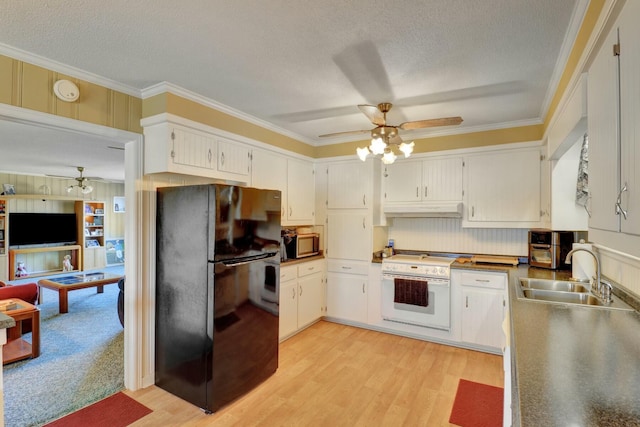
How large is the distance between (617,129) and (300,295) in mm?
3303

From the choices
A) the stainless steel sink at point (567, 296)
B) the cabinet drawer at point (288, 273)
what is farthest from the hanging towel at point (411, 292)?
the stainless steel sink at point (567, 296)

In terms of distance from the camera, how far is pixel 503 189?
3.48 metres

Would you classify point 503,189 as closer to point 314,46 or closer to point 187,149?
point 314,46

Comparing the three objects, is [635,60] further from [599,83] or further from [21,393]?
[21,393]

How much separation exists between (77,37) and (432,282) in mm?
3612

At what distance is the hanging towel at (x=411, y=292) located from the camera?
3.58 m

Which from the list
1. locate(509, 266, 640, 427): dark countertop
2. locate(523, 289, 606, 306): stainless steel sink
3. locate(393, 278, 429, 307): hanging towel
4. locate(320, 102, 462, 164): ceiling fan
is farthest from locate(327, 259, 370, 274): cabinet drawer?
locate(509, 266, 640, 427): dark countertop

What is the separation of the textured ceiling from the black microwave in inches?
65.5

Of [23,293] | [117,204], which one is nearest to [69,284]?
[23,293]

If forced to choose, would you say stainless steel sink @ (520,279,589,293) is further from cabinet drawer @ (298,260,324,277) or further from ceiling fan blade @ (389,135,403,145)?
cabinet drawer @ (298,260,324,277)

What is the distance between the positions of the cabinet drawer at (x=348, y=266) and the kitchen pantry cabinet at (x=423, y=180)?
86 centimetres

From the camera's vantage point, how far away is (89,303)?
5.09 meters

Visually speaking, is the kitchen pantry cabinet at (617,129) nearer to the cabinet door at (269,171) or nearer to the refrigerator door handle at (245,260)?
the refrigerator door handle at (245,260)

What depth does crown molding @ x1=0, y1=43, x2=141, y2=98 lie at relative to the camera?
1.97m
